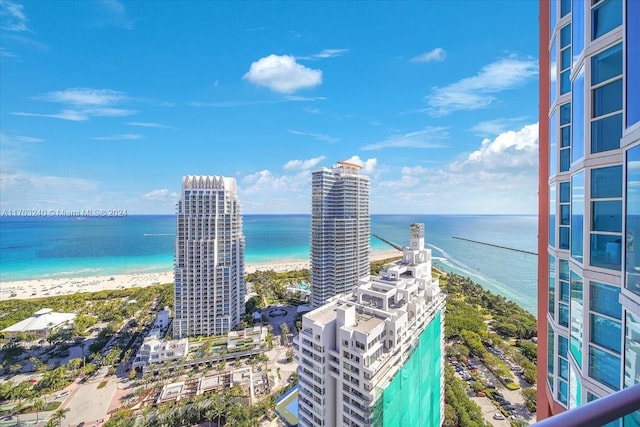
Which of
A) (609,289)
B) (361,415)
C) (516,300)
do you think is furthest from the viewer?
(516,300)

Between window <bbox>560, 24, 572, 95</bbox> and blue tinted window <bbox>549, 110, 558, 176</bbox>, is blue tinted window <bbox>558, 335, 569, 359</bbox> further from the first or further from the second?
window <bbox>560, 24, 572, 95</bbox>

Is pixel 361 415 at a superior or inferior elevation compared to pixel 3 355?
superior

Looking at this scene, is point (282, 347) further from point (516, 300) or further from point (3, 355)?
point (516, 300)

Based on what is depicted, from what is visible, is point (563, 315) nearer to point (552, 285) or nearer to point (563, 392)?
point (552, 285)

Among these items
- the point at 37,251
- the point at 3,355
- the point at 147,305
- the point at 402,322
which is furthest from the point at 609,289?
the point at 37,251

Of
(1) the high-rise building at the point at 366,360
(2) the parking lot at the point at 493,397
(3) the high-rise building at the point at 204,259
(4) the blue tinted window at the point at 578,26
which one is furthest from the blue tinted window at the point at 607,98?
(3) the high-rise building at the point at 204,259

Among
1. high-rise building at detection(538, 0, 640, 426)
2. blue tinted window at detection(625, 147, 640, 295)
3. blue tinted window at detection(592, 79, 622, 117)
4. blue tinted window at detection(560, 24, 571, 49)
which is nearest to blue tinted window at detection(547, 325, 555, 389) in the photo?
high-rise building at detection(538, 0, 640, 426)

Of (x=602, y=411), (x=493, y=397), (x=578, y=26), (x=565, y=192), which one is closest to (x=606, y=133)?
(x=578, y=26)
